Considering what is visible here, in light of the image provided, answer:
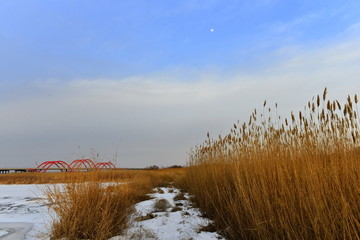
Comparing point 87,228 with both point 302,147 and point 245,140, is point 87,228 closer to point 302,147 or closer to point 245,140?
point 245,140

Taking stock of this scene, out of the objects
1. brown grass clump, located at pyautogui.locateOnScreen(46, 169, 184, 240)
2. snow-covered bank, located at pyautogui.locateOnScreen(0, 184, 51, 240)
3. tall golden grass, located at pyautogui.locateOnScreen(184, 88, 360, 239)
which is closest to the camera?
tall golden grass, located at pyautogui.locateOnScreen(184, 88, 360, 239)

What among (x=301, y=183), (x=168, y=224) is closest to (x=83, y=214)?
(x=168, y=224)

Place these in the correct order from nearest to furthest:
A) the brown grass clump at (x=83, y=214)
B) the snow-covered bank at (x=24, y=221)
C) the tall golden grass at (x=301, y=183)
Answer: the tall golden grass at (x=301, y=183)
the brown grass clump at (x=83, y=214)
the snow-covered bank at (x=24, y=221)

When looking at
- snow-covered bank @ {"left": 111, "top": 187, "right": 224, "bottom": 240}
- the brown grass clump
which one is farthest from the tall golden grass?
the brown grass clump

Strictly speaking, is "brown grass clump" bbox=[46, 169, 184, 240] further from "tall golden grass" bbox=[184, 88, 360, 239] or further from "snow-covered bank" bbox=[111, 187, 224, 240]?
"tall golden grass" bbox=[184, 88, 360, 239]

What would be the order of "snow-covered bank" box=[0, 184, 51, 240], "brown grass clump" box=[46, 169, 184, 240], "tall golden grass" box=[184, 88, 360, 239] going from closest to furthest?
"tall golden grass" box=[184, 88, 360, 239] → "brown grass clump" box=[46, 169, 184, 240] → "snow-covered bank" box=[0, 184, 51, 240]

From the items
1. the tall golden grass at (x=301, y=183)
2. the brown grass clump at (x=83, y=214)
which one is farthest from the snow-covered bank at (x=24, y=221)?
the tall golden grass at (x=301, y=183)

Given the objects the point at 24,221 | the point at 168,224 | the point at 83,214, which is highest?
the point at 83,214

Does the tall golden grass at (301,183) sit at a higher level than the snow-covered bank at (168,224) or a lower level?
higher

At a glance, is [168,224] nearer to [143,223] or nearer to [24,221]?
[143,223]

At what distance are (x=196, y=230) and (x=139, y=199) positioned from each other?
2.72 metres

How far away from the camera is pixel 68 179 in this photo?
339cm

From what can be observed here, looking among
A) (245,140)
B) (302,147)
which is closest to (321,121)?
(302,147)

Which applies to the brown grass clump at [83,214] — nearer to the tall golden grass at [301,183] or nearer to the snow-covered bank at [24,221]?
the snow-covered bank at [24,221]
